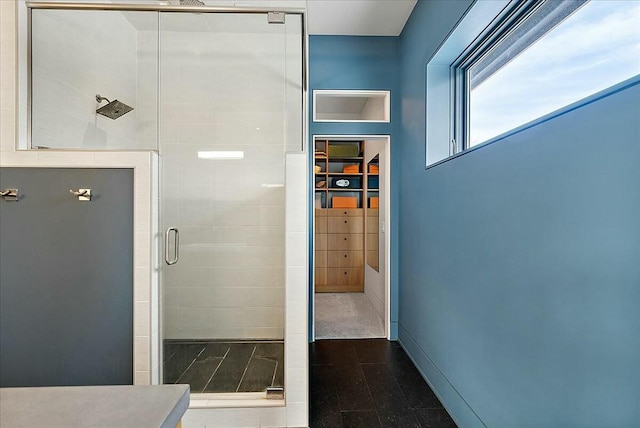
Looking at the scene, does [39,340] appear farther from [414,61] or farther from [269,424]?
[414,61]

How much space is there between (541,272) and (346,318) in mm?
2715

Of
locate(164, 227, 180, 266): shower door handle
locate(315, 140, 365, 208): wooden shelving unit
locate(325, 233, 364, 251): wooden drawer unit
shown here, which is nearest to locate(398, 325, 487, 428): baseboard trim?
locate(164, 227, 180, 266): shower door handle

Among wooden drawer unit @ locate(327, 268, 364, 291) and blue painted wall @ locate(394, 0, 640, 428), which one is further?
wooden drawer unit @ locate(327, 268, 364, 291)

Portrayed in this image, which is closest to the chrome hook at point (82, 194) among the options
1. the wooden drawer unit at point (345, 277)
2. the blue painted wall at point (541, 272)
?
the blue painted wall at point (541, 272)

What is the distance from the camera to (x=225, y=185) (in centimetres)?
235

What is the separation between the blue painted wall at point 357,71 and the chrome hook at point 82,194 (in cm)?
177

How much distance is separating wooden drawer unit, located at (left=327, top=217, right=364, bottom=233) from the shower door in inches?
102

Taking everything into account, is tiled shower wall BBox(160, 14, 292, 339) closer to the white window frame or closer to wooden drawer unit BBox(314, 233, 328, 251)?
the white window frame

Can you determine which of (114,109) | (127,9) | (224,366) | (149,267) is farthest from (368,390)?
(127,9)

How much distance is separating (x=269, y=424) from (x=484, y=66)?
2.53m

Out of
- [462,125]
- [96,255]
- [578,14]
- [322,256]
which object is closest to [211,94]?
[96,255]

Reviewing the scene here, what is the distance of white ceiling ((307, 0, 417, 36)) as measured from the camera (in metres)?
2.54

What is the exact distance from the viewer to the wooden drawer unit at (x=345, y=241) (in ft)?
15.8

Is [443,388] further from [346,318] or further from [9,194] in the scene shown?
[9,194]
